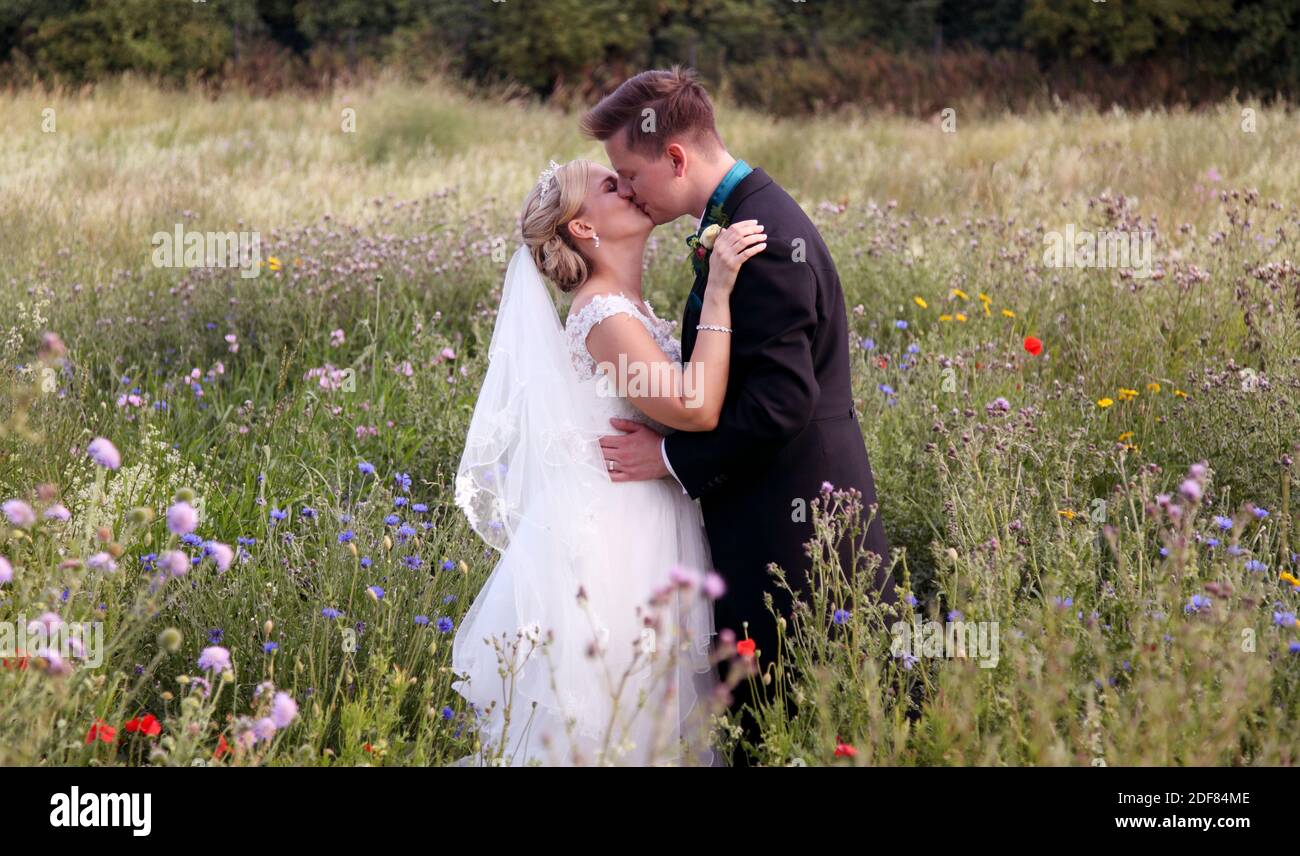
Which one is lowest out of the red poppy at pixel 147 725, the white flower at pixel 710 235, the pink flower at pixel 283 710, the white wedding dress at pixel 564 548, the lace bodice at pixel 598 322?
the pink flower at pixel 283 710

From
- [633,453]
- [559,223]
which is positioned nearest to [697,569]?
[633,453]

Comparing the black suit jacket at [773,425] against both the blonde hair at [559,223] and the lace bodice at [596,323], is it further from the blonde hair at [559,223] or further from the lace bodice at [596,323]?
the blonde hair at [559,223]

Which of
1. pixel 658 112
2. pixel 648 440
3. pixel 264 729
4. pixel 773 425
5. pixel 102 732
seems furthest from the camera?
pixel 648 440

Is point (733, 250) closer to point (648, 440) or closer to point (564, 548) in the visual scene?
point (648, 440)

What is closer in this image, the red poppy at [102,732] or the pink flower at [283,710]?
the pink flower at [283,710]

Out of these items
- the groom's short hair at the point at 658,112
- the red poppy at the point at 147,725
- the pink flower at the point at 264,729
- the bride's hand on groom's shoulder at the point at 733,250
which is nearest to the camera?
the pink flower at the point at 264,729

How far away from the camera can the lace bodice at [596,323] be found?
9.56 feet

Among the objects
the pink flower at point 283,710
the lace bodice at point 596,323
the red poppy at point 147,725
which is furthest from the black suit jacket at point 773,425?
the red poppy at point 147,725

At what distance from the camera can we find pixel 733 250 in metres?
2.70

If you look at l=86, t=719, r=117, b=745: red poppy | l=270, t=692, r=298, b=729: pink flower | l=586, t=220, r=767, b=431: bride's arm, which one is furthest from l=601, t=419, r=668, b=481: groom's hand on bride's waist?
l=86, t=719, r=117, b=745: red poppy

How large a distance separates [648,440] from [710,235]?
0.52 meters

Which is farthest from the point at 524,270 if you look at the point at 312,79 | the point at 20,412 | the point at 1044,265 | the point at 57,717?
the point at 312,79
